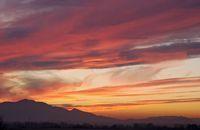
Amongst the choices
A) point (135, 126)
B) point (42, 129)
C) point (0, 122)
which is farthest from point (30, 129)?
point (135, 126)

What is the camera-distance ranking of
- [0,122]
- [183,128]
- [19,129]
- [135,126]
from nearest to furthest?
[0,122]
[19,129]
[183,128]
[135,126]

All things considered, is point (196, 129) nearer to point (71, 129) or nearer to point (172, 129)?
point (172, 129)

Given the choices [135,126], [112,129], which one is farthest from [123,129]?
[135,126]

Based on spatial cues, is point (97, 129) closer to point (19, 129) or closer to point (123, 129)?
point (123, 129)

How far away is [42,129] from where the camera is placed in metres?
106

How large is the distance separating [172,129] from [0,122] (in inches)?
1369

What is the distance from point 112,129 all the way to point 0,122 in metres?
27.2

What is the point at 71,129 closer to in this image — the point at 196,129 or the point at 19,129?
the point at 19,129

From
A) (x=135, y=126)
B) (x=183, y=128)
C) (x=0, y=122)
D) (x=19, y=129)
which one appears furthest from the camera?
(x=135, y=126)

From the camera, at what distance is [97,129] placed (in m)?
113

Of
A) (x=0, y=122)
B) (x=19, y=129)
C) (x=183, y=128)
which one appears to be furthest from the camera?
(x=183, y=128)

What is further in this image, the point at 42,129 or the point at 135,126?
the point at 135,126

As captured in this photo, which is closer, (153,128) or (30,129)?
(30,129)

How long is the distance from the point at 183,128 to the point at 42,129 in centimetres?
2808
